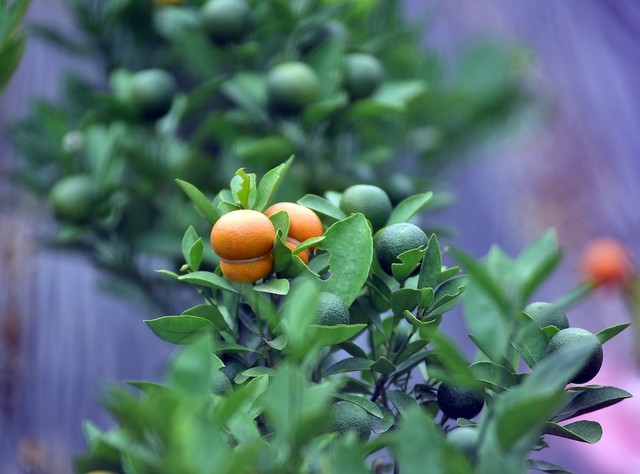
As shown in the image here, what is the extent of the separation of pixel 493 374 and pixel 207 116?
59 centimetres

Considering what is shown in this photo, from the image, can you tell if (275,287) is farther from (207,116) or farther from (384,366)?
(207,116)

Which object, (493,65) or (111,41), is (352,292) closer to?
(111,41)

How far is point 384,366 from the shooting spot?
51 centimetres

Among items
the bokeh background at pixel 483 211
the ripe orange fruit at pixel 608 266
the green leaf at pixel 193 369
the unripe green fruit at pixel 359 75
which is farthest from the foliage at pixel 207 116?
the green leaf at pixel 193 369

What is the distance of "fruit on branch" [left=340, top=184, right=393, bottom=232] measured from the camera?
0.57 meters

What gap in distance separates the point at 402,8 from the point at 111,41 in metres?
0.37

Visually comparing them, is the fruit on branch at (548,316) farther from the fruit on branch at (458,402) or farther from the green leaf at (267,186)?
the green leaf at (267,186)

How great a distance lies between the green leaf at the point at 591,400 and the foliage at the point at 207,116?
1.33 ft

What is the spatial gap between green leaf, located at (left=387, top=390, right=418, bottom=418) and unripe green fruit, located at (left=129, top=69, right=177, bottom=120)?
0.48 m

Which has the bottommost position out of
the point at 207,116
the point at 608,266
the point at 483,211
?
the point at 483,211

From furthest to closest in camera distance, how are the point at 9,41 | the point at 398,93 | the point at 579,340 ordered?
the point at 398,93 → the point at 9,41 → the point at 579,340

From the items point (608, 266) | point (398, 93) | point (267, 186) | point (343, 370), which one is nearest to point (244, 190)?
point (267, 186)

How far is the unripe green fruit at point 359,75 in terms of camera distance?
909mm

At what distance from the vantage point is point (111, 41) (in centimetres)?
104
